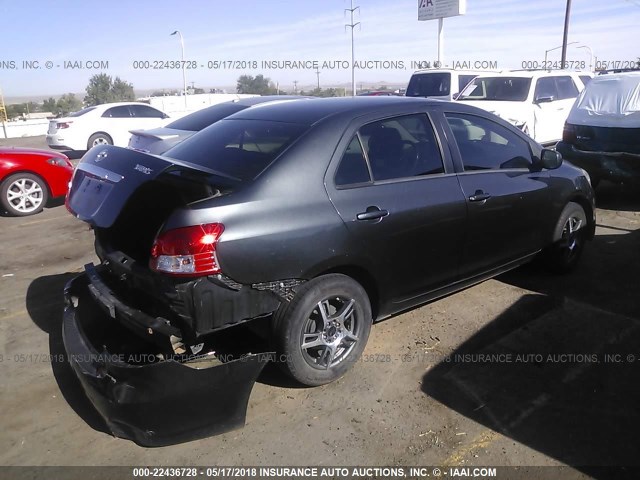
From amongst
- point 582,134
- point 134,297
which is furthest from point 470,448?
point 582,134

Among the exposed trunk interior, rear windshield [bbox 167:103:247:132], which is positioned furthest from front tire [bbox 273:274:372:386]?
rear windshield [bbox 167:103:247:132]

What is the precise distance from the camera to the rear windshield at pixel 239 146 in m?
3.15

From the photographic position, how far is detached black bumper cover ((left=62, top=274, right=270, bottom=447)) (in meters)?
2.66

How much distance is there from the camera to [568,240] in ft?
16.1

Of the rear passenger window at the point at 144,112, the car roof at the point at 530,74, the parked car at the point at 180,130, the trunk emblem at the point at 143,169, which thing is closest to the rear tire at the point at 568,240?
the trunk emblem at the point at 143,169

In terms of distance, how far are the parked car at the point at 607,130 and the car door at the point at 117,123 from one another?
464 inches

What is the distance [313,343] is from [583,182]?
10.8 ft

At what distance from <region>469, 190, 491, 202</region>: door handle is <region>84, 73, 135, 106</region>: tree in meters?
49.7

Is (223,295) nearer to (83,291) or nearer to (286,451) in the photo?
(286,451)

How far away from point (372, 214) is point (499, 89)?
9.17 metres

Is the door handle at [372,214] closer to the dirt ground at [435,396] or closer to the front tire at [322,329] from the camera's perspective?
the front tire at [322,329]

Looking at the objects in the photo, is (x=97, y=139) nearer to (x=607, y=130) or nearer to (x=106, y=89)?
(x=607, y=130)

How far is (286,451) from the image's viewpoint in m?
2.78

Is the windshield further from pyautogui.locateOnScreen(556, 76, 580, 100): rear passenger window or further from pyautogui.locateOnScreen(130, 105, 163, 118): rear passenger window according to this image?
pyautogui.locateOnScreen(130, 105, 163, 118): rear passenger window
